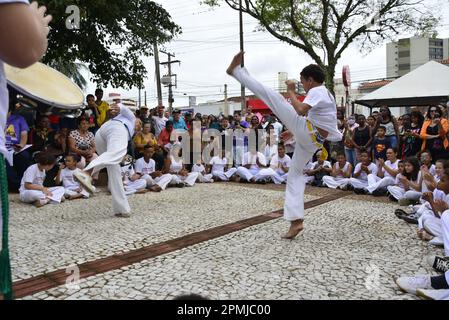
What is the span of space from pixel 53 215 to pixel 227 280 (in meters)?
3.38

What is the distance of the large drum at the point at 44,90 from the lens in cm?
684

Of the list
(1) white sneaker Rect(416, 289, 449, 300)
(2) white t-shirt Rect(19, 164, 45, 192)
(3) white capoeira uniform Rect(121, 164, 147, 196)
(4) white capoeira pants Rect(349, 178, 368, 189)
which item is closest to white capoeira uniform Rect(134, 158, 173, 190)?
(3) white capoeira uniform Rect(121, 164, 147, 196)

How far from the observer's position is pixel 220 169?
9.50 metres

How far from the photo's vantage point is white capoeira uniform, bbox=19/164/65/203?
242 inches

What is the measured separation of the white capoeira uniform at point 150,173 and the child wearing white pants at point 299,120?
411 cm

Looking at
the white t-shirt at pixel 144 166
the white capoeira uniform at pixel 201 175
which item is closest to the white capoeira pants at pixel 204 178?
the white capoeira uniform at pixel 201 175

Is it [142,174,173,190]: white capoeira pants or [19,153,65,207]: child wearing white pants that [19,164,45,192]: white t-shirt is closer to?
[19,153,65,207]: child wearing white pants

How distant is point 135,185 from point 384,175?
4.57 meters

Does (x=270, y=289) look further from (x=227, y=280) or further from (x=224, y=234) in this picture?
(x=224, y=234)

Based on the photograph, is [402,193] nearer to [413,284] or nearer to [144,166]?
[413,284]

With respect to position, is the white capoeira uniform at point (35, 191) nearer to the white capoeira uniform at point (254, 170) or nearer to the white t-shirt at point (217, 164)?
the white t-shirt at point (217, 164)

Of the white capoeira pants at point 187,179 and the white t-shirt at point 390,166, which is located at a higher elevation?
the white t-shirt at point 390,166

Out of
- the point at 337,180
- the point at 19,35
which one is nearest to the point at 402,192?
the point at 337,180
